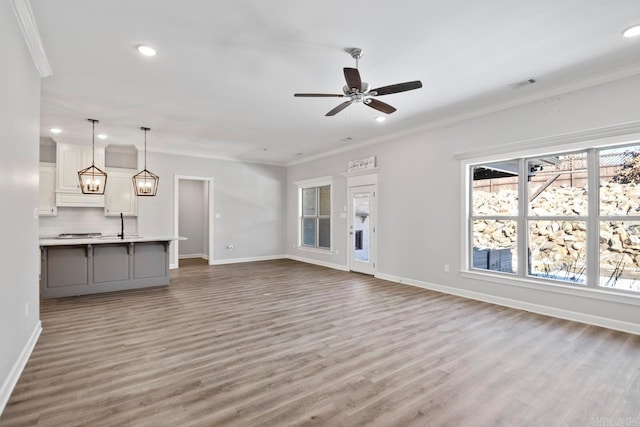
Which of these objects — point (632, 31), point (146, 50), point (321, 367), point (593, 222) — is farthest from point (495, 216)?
point (146, 50)

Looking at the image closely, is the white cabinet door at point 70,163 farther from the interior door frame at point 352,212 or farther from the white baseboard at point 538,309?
the white baseboard at point 538,309

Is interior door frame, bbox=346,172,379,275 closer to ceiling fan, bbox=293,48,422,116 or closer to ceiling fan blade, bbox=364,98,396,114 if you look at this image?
ceiling fan blade, bbox=364,98,396,114

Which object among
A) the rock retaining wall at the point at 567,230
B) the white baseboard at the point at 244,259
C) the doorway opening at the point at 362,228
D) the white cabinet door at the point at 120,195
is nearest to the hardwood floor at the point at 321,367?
the rock retaining wall at the point at 567,230

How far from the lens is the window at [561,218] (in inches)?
143

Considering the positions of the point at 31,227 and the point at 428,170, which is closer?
the point at 31,227

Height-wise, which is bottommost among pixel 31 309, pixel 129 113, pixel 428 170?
pixel 31 309

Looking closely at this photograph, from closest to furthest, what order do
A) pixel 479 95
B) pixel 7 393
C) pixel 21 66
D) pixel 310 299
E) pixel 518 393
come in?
pixel 7 393 → pixel 518 393 → pixel 21 66 → pixel 479 95 → pixel 310 299

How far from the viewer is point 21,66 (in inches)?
102

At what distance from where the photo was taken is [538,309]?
4.14 metres

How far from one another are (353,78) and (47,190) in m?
6.96

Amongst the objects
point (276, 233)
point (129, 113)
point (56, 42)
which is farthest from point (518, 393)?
point (276, 233)

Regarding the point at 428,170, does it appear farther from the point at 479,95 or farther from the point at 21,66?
the point at 21,66

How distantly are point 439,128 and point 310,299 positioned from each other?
349cm

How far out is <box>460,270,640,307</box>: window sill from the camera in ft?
11.5
